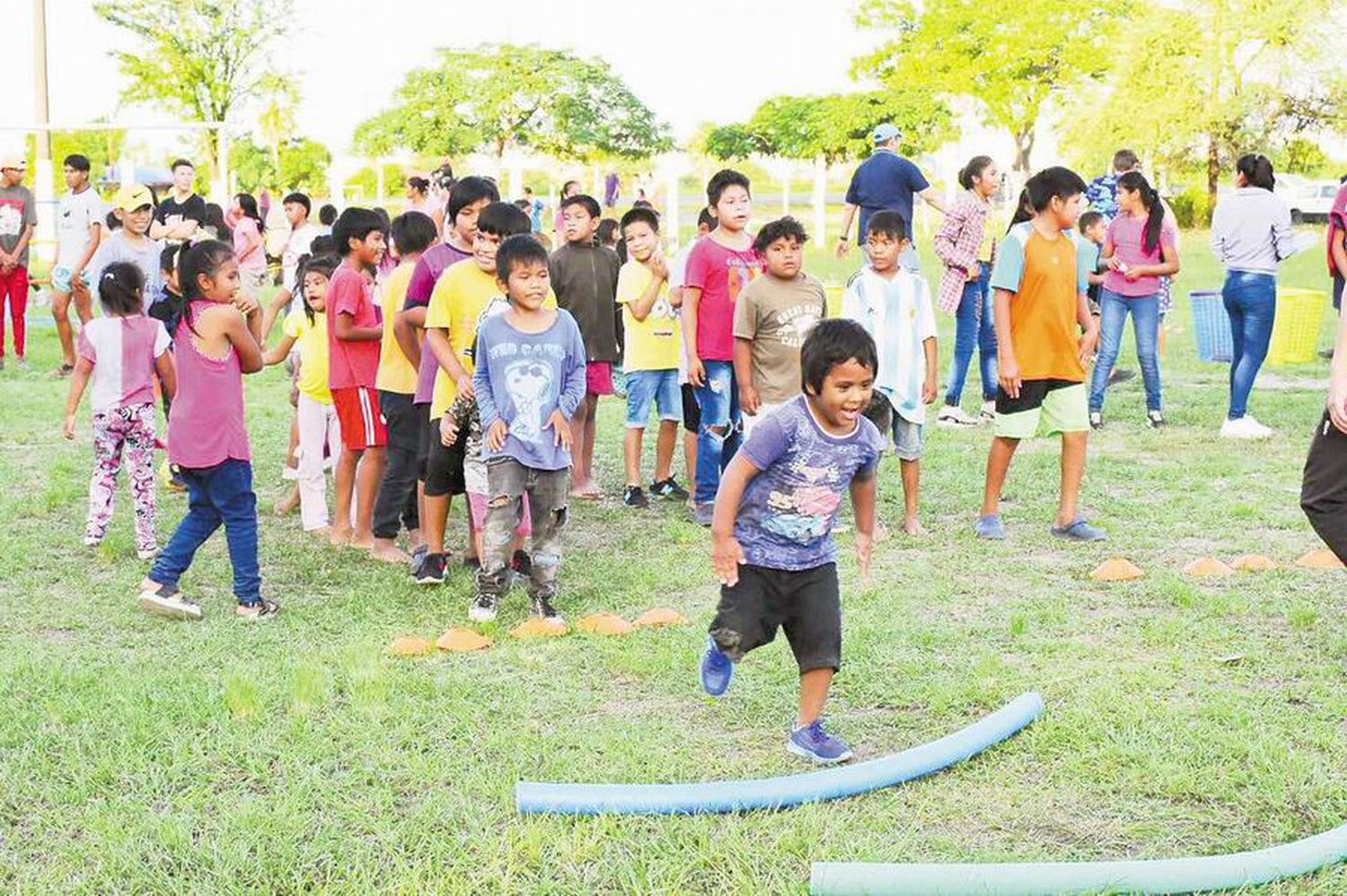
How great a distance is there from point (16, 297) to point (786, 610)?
1243cm

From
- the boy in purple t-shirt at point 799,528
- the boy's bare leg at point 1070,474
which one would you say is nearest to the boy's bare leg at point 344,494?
the boy in purple t-shirt at point 799,528

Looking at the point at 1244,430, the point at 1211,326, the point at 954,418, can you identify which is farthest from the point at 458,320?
the point at 1211,326

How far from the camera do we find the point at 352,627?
230 inches

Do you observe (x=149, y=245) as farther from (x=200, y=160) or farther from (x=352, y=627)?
(x=200, y=160)

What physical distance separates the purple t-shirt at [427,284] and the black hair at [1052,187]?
274cm

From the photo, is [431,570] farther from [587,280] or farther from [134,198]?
[134,198]

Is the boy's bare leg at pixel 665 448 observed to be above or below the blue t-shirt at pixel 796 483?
below

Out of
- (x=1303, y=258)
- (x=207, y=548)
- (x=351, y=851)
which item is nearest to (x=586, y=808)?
(x=351, y=851)

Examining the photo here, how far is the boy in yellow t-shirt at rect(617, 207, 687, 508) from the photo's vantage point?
8.40 metres

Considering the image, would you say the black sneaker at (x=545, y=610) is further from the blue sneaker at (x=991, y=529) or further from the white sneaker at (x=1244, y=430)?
the white sneaker at (x=1244, y=430)

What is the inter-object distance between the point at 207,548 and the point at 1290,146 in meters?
42.0

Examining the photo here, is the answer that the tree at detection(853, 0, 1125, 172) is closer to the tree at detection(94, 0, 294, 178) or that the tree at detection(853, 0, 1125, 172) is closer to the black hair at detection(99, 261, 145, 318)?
the tree at detection(94, 0, 294, 178)

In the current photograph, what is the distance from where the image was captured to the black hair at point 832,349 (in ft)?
13.5

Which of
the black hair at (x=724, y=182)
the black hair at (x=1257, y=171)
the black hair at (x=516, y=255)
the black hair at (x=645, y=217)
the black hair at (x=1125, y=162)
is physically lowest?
the black hair at (x=516, y=255)
